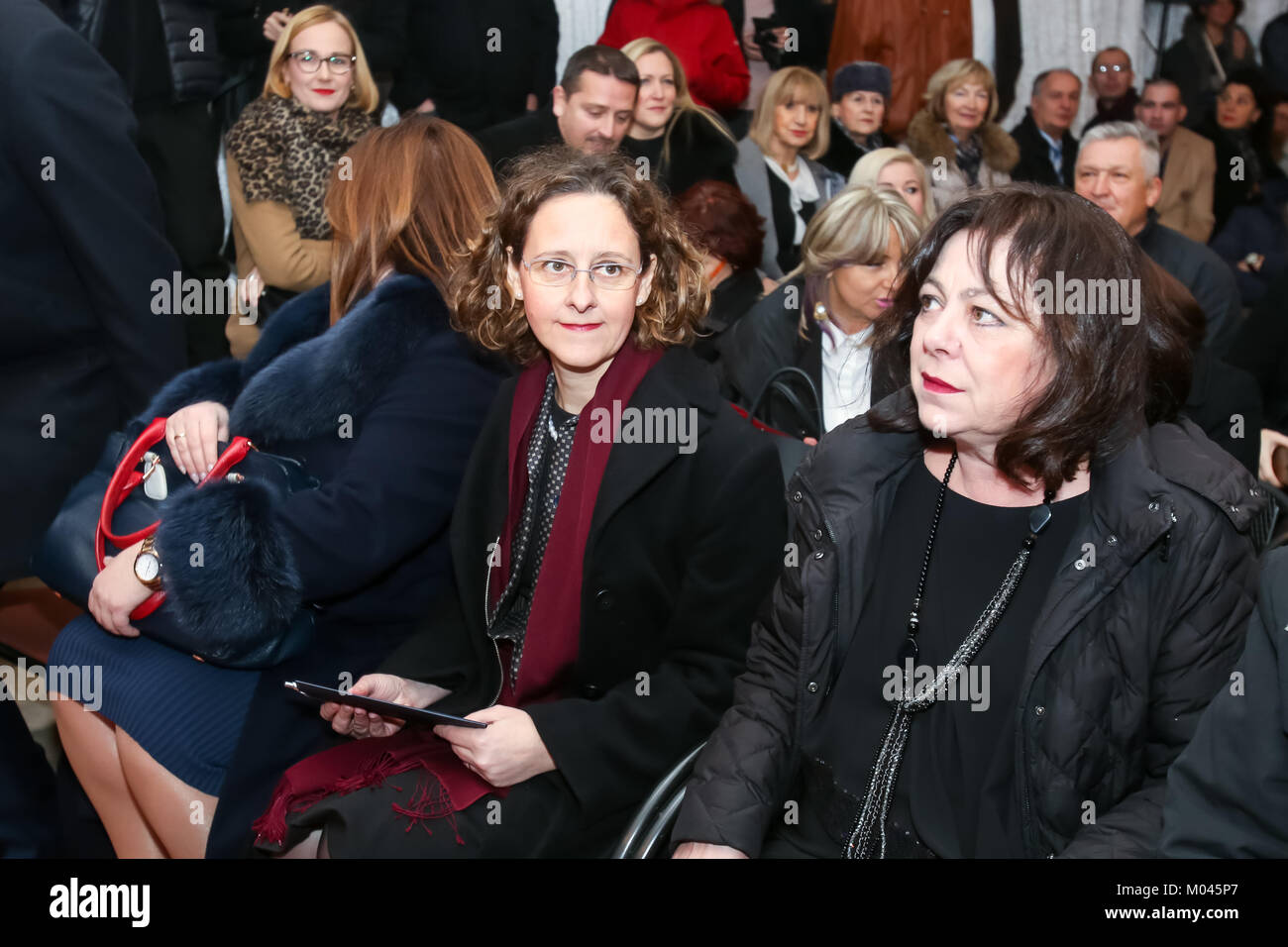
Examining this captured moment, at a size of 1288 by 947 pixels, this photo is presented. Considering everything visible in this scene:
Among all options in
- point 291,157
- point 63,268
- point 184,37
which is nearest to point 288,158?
point 291,157

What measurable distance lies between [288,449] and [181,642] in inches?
19.0

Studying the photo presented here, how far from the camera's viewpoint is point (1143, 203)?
4.60 meters

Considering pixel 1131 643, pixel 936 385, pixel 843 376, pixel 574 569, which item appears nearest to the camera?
pixel 1131 643

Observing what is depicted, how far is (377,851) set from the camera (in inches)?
81.0

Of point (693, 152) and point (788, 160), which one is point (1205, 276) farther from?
point (693, 152)

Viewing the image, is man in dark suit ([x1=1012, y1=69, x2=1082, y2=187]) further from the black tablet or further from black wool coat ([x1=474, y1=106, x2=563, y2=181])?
the black tablet

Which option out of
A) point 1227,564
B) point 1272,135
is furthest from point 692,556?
point 1272,135

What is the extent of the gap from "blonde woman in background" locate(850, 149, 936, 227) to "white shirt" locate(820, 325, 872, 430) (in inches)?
47.0

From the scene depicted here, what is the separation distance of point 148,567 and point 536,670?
2.75 ft

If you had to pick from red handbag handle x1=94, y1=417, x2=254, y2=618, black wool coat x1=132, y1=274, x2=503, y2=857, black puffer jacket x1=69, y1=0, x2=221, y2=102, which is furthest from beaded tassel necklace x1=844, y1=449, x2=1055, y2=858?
black puffer jacket x1=69, y1=0, x2=221, y2=102

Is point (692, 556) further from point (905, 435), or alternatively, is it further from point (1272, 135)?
point (1272, 135)

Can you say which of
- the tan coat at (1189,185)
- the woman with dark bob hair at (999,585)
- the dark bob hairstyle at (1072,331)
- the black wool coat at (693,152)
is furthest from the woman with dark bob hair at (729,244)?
the tan coat at (1189,185)

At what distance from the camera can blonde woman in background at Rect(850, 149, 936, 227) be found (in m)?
4.74

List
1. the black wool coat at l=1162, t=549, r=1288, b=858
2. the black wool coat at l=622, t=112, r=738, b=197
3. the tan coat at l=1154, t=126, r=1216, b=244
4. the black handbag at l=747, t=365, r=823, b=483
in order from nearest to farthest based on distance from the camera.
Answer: the black wool coat at l=1162, t=549, r=1288, b=858, the black handbag at l=747, t=365, r=823, b=483, the black wool coat at l=622, t=112, r=738, b=197, the tan coat at l=1154, t=126, r=1216, b=244
